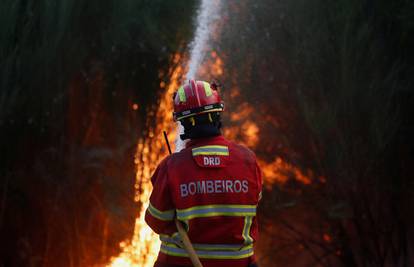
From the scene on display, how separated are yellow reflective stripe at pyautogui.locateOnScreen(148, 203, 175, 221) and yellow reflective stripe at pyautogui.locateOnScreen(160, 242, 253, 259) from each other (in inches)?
5.8

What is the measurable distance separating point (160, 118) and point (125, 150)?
5.12ft

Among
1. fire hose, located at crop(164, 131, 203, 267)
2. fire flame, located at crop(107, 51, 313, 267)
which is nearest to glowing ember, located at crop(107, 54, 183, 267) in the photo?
fire flame, located at crop(107, 51, 313, 267)

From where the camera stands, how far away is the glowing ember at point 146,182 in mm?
12234

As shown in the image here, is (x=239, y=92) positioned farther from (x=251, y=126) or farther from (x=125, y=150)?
(x=125, y=150)

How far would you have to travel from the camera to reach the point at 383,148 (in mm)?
11438

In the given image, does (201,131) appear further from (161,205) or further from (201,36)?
(201,36)

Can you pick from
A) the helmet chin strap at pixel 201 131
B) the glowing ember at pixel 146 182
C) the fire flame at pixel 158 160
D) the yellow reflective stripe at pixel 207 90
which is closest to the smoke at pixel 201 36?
the fire flame at pixel 158 160

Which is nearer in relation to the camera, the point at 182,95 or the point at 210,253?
the point at 210,253

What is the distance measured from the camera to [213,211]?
303 centimetres

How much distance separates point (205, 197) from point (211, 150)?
0.23 m

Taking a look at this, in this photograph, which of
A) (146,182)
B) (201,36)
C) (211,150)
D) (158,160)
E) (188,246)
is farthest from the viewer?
(201,36)

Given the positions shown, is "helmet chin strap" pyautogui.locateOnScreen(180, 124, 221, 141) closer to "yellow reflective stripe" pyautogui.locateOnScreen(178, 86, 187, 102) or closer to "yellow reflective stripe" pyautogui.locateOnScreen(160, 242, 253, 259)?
"yellow reflective stripe" pyautogui.locateOnScreen(178, 86, 187, 102)

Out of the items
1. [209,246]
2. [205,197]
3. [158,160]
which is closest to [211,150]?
[205,197]

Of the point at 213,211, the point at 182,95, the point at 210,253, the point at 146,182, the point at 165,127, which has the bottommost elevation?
the point at 146,182
